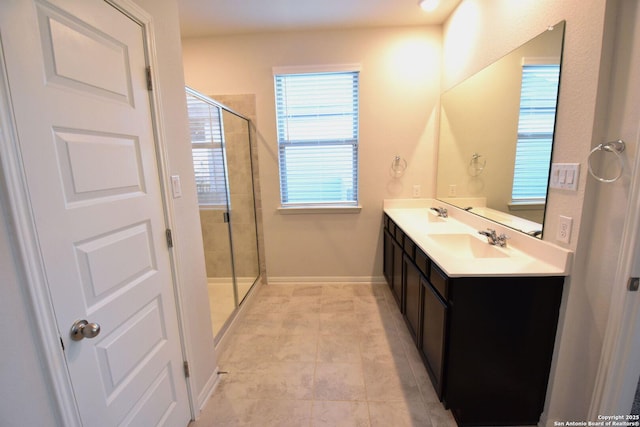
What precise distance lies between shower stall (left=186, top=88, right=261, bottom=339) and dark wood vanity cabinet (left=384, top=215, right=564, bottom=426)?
1.70 meters

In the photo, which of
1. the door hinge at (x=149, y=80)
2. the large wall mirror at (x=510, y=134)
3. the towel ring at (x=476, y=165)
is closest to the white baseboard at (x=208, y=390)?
the door hinge at (x=149, y=80)

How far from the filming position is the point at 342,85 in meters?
2.95

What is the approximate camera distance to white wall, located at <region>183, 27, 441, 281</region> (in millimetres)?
2824

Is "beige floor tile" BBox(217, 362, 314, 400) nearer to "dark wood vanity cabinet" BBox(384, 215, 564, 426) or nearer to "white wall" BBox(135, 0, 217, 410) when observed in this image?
"white wall" BBox(135, 0, 217, 410)

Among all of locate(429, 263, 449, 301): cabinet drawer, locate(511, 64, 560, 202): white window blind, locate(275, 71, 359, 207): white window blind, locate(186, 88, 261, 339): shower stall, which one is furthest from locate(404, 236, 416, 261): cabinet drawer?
locate(186, 88, 261, 339): shower stall

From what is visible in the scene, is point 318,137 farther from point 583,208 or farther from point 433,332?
point 583,208

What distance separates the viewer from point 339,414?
1570mm

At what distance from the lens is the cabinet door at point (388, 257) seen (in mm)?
2812

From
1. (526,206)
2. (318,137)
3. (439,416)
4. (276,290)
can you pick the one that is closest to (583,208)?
(526,206)

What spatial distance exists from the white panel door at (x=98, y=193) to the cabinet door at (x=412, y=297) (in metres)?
1.55

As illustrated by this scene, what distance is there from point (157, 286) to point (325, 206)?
2085mm

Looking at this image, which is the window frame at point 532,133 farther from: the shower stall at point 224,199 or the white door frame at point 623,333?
the shower stall at point 224,199

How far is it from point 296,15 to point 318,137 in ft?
3.76

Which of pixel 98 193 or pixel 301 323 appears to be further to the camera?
pixel 301 323
